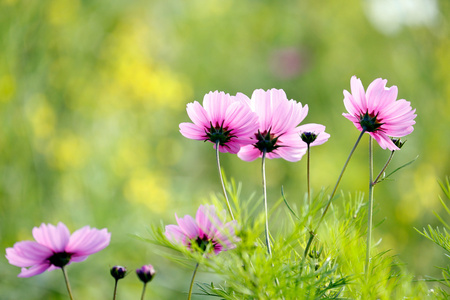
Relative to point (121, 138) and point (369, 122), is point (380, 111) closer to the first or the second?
point (369, 122)

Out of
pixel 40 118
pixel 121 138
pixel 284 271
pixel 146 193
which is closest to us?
pixel 284 271

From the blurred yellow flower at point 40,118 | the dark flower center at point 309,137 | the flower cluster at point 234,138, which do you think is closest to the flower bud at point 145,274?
the flower cluster at point 234,138

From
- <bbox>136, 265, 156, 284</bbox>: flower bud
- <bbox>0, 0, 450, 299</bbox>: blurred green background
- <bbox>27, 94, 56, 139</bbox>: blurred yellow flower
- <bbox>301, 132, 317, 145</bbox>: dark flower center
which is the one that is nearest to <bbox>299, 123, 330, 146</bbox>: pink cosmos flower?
<bbox>301, 132, 317, 145</bbox>: dark flower center

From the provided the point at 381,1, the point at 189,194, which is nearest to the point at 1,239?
the point at 189,194

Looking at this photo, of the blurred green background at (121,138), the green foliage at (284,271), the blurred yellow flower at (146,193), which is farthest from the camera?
the blurred yellow flower at (146,193)

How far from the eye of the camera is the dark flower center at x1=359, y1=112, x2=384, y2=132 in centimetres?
26

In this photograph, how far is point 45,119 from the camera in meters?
1.68

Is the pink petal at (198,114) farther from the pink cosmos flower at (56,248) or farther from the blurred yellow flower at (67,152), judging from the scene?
the blurred yellow flower at (67,152)

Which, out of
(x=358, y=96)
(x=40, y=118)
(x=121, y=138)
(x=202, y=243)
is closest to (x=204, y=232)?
(x=202, y=243)

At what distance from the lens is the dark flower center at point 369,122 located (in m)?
0.26

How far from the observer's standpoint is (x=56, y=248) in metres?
0.24

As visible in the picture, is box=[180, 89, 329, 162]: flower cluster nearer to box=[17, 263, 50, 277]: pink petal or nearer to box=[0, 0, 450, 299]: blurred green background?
box=[17, 263, 50, 277]: pink petal

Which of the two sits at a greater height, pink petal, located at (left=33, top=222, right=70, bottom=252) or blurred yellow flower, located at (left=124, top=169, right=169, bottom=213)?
blurred yellow flower, located at (left=124, top=169, right=169, bottom=213)

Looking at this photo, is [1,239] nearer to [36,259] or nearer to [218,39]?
[36,259]
